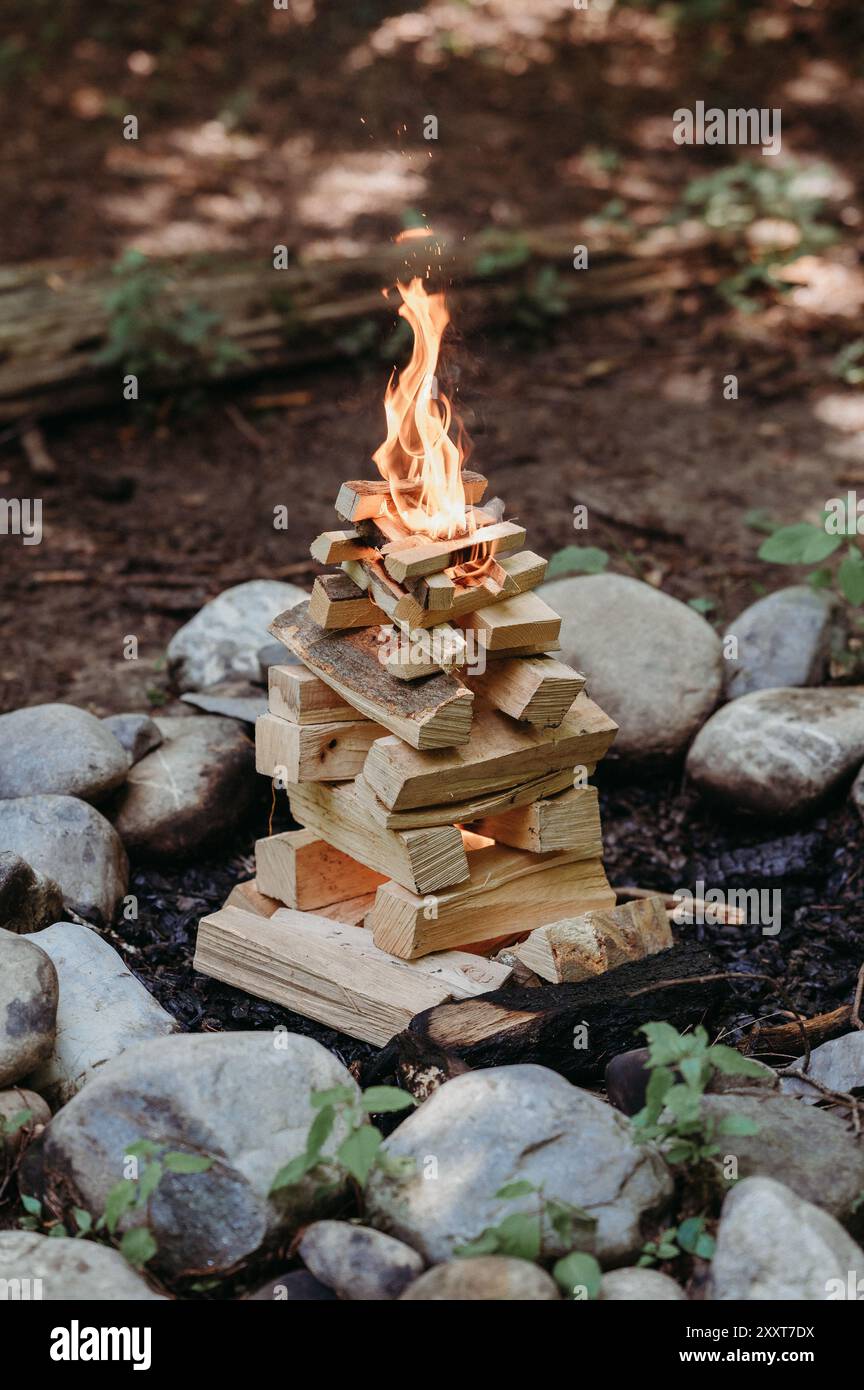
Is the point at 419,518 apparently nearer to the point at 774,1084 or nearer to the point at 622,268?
the point at 774,1084

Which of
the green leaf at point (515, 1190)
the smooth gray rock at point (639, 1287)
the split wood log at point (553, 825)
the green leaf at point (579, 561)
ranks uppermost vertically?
the green leaf at point (579, 561)

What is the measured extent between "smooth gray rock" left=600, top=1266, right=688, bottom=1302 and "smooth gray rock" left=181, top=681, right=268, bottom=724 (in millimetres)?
2486

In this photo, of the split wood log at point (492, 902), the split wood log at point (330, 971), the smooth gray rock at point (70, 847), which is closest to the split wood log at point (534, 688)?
the split wood log at point (492, 902)

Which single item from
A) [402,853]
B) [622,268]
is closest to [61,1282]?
[402,853]

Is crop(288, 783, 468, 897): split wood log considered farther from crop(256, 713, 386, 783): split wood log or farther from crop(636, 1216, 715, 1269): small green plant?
crop(636, 1216, 715, 1269): small green plant

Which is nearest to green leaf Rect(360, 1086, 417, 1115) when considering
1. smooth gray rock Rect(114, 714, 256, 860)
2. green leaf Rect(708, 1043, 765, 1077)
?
green leaf Rect(708, 1043, 765, 1077)

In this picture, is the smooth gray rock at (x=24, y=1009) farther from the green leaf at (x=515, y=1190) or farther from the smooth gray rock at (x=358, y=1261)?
the green leaf at (x=515, y=1190)

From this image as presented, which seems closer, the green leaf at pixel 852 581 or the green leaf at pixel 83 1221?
the green leaf at pixel 83 1221

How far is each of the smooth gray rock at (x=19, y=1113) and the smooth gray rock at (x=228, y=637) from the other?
2168 millimetres

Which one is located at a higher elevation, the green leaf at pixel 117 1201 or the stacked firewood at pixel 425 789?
the stacked firewood at pixel 425 789

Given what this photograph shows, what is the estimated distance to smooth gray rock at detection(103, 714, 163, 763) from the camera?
470 centimetres

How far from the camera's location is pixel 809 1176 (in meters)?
3.04

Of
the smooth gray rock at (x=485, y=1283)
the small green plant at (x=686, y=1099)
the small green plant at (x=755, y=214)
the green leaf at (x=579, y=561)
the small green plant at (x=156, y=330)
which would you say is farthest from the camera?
the small green plant at (x=755, y=214)

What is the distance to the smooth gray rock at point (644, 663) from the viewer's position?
4.99 metres
